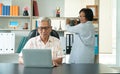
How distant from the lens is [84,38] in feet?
11.5

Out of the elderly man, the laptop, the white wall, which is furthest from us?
the white wall

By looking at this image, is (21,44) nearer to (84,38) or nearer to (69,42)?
(69,42)

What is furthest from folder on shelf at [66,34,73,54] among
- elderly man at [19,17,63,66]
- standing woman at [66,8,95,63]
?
elderly man at [19,17,63,66]

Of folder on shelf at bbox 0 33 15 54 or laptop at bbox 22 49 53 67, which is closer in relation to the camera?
laptop at bbox 22 49 53 67

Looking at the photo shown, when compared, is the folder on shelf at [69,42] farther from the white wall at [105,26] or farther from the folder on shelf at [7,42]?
the white wall at [105,26]

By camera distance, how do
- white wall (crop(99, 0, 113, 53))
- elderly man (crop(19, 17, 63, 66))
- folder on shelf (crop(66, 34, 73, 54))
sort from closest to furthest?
elderly man (crop(19, 17, 63, 66)) → folder on shelf (crop(66, 34, 73, 54)) → white wall (crop(99, 0, 113, 53))

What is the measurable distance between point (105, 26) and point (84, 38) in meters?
4.26

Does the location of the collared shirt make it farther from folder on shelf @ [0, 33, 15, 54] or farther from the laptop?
folder on shelf @ [0, 33, 15, 54]

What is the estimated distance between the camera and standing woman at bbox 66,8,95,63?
3.51 m

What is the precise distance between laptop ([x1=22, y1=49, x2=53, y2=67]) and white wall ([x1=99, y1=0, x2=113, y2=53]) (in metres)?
5.35

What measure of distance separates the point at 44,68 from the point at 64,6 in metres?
2.80

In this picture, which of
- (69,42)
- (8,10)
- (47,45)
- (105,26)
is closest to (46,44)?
(47,45)

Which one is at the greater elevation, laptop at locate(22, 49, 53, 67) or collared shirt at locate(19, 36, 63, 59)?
collared shirt at locate(19, 36, 63, 59)

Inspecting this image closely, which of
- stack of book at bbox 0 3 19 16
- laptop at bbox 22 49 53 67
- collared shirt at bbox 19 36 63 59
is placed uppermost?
stack of book at bbox 0 3 19 16
